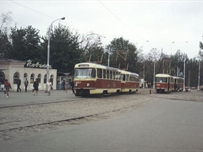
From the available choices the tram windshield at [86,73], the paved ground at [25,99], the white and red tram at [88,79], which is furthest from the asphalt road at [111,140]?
the tram windshield at [86,73]

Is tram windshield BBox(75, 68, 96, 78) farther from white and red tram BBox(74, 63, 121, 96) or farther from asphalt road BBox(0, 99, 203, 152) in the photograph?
asphalt road BBox(0, 99, 203, 152)

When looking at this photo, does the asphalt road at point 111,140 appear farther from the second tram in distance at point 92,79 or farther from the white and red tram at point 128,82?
the white and red tram at point 128,82

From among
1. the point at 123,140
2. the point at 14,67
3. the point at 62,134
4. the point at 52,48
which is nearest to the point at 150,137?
the point at 123,140

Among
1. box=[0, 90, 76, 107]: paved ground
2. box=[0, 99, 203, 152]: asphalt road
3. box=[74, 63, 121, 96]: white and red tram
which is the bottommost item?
box=[0, 99, 203, 152]: asphalt road

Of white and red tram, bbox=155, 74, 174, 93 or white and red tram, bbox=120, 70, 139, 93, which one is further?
white and red tram, bbox=155, 74, 174, 93

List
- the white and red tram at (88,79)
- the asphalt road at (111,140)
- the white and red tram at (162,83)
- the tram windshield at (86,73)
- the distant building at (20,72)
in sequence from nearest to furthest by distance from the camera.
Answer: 1. the asphalt road at (111,140)
2. the white and red tram at (88,79)
3. the tram windshield at (86,73)
4. the distant building at (20,72)
5. the white and red tram at (162,83)

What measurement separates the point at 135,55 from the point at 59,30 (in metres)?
32.0

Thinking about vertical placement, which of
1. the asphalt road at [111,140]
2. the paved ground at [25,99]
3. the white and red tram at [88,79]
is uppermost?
the white and red tram at [88,79]

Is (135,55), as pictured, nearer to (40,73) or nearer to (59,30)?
(59,30)

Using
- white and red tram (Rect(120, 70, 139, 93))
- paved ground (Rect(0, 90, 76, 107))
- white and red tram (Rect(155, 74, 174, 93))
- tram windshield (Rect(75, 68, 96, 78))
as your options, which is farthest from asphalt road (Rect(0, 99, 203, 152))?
white and red tram (Rect(155, 74, 174, 93))

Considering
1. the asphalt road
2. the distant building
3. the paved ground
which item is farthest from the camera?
the distant building

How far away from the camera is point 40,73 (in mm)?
40500

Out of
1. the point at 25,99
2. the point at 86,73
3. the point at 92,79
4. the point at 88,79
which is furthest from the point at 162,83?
the point at 25,99

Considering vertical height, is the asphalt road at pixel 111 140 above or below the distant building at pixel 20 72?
below
